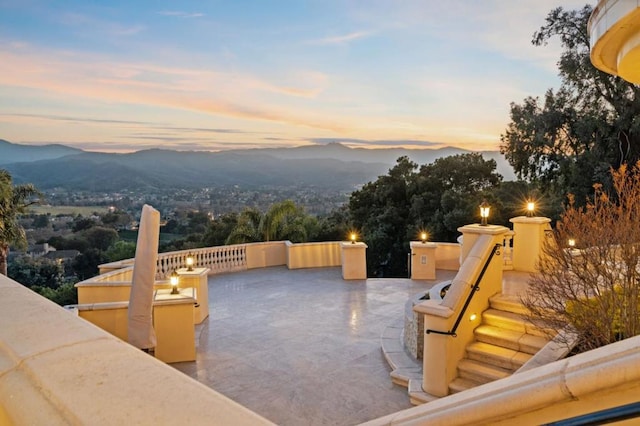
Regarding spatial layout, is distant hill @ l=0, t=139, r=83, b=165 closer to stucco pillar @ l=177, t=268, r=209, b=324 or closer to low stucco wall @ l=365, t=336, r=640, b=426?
stucco pillar @ l=177, t=268, r=209, b=324

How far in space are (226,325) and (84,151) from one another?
92.5 feet

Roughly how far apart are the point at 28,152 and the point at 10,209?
16.2 m

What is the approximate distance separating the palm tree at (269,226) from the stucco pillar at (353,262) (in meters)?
4.74

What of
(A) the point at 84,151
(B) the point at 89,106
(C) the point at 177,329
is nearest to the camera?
(C) the point at 177,329

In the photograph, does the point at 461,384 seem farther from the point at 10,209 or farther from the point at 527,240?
the point at 10,209

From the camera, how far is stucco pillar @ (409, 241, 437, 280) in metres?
12.8

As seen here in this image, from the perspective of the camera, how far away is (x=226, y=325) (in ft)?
29.0

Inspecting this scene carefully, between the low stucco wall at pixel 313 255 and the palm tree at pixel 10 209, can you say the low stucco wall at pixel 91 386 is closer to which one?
the low stucco wall at pixel 313 255

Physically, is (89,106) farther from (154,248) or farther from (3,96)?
(154,248)

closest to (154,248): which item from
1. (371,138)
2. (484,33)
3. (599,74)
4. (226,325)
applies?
(226,325)

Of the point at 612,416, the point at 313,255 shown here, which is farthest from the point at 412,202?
the point at 612,416

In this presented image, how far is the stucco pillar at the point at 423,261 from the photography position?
12789 millimetres

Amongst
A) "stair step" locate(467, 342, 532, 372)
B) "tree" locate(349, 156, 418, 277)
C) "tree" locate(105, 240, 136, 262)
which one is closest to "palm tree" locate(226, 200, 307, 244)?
"tree" locate(105, 240, 136, 262)

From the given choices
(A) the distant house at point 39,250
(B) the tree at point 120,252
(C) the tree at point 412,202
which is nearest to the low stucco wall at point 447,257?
(C) the tree at point 412,202
